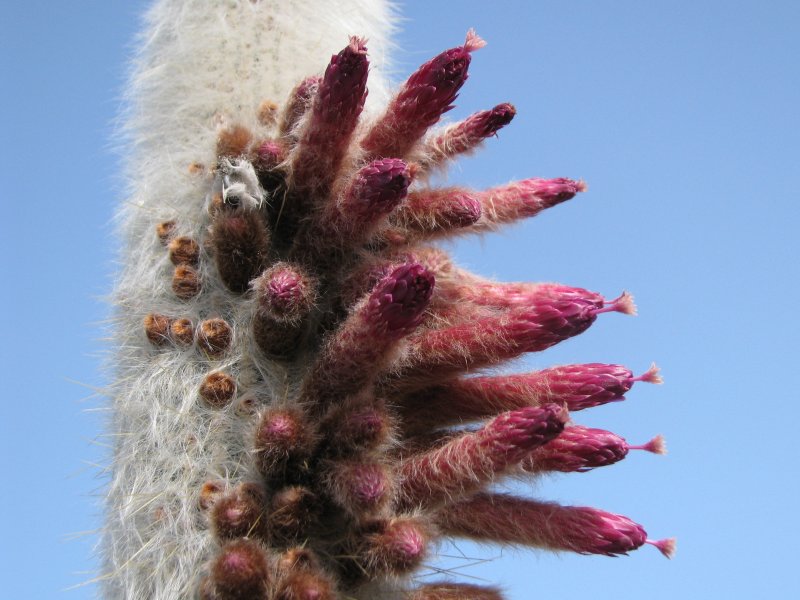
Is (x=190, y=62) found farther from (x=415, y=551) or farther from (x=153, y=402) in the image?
(x=415, y=551)

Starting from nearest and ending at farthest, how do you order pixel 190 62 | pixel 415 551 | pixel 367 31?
pixel 415 551
pixel 190 62
pixel 367 31

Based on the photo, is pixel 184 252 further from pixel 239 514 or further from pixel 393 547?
pixel 393 547

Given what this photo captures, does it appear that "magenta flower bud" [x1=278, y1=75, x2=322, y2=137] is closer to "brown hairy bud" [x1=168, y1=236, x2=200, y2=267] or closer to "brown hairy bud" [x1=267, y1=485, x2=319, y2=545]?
"brown hairy bud" [x1=168, y1=236, x2=200, y2=267]

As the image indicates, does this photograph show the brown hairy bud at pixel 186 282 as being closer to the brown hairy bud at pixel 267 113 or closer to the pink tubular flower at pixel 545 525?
the brown hairy bud at pixel 267 113

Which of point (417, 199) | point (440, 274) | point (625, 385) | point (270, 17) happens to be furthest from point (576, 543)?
point (270, 17)

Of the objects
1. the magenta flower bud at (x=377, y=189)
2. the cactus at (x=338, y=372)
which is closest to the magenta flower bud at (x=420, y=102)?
the cactus at (x=338, y=372)

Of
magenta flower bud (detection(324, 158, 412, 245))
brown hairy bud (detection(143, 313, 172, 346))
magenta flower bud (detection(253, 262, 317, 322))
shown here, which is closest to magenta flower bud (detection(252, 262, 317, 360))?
magenta flower bud (detection(253, 262, 317, 322))
